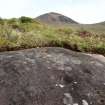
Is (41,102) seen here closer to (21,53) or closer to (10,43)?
(21,53)

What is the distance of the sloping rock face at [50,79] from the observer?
672 cm

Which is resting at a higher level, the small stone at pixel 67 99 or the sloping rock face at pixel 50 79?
the sloping rock face at pixel 50 79

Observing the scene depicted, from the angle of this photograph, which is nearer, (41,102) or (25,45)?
(41,102)

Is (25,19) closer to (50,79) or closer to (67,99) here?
(50,79)

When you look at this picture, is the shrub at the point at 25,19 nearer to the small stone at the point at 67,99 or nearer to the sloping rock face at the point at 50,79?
the sloping rock face at the point at 50,79

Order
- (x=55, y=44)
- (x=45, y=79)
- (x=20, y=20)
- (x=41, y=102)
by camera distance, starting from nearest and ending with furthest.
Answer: (x=41, y=102) → (x=45, y=79) → (x=55, y=44) → (x=20, y=20)

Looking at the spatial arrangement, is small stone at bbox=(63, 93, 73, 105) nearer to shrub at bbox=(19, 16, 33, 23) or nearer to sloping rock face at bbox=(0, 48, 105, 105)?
sloping rock face at bbox=(0, 48, 105, 105)

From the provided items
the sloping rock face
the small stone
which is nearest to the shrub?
the sloping rock face

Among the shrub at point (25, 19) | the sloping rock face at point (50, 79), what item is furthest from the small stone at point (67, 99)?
the shrub at point (25, 19)

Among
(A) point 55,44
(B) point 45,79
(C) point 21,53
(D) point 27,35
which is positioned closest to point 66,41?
(A) point 55,44

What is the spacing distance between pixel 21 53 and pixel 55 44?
1.83 m

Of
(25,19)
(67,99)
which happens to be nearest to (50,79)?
(67,99)

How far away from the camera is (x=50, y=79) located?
23.5ft

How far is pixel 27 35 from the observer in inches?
396
